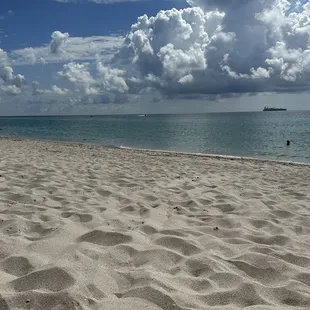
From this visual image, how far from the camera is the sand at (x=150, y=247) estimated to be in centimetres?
294

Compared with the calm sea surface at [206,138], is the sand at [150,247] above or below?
above

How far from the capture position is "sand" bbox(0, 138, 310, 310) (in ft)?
9.65

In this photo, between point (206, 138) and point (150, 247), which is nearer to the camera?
point (150, 247)

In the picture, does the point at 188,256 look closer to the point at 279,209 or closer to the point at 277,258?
the point at 277,258

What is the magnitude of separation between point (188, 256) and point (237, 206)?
2.61 metres

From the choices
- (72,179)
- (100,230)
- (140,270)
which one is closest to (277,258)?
Result: (140,270)

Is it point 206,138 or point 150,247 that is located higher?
point 150,247

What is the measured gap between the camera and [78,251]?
3791 millimetres

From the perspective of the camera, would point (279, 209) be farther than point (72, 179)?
No

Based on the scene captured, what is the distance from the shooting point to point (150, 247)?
13.2 ft

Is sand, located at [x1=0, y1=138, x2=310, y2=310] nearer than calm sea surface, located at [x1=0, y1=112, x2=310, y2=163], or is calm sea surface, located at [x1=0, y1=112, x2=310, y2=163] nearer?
sand, located at [x1=0, y1=138, x2=310, y2=310]

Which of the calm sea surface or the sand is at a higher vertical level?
the sand

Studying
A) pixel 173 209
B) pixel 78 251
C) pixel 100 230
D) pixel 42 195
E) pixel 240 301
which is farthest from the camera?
pixel 42 195

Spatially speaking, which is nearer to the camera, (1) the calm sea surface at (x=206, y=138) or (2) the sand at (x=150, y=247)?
(2) the sand at (x=150, y=247)
